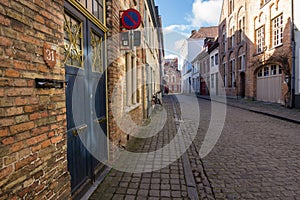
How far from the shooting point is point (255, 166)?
12.8ft

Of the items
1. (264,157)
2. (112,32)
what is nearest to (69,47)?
(112,32)

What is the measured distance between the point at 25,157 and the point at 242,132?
6817 mm

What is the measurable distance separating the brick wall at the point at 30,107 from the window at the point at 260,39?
60.3 feet

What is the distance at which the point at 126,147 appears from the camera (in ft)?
16.6

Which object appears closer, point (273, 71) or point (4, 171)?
point (4, 171)

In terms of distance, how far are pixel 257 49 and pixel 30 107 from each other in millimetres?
19730

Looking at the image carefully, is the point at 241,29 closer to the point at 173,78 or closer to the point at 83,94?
the point at 83,94

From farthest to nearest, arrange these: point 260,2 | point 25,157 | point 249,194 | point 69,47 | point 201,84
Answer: point 201,84
point 260,2
point 249,194
point 69,47
point 25,157

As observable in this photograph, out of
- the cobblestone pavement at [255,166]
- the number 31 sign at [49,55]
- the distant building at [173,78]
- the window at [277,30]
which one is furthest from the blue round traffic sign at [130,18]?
the distant building at [173,78]

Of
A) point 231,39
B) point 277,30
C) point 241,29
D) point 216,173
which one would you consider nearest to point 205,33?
point 231,39

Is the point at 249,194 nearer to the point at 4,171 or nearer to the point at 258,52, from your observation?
the point at 4,171

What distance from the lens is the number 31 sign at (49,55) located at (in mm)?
1902

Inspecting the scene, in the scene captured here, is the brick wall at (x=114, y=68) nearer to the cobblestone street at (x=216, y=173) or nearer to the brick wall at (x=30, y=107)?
the cobblestone street at (x=216, y=173)

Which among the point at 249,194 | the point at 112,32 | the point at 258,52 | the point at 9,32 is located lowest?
the point at 249,194
